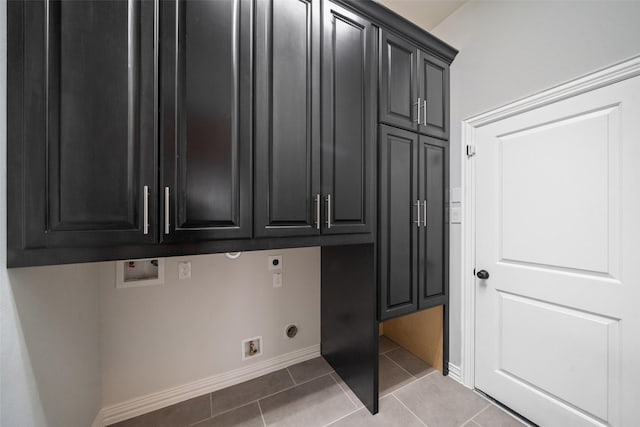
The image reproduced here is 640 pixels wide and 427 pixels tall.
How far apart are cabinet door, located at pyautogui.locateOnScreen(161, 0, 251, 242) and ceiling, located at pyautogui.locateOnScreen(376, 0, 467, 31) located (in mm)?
1394

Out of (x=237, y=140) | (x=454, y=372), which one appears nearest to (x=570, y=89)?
(x=237, y=140)

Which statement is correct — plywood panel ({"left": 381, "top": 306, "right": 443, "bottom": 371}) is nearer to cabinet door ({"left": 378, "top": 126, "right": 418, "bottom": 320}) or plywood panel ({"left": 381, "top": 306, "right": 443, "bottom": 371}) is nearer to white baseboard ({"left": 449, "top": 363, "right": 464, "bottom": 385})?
white baseboard ({"left": 449, "top": 363, "right": 464, "bottom": 385})

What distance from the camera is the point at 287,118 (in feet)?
3.89

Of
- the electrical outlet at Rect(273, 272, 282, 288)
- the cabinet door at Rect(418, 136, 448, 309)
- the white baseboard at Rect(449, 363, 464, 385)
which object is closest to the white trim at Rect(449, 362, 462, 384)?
the white baseboard at Rect(449, 363, 464, 385)

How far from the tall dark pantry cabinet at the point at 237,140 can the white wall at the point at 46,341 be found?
4.5 inches

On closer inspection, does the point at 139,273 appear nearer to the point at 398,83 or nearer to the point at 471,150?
the point at 398,83

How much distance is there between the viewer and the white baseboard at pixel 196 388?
4.62ft

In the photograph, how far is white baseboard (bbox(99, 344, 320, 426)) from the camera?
141 cm

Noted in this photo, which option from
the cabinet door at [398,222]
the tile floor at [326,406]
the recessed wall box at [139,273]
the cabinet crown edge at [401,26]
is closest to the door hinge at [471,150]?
the cabinet door at [398,222]

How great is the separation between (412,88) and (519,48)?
666 mm

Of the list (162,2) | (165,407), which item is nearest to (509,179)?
(162,2)

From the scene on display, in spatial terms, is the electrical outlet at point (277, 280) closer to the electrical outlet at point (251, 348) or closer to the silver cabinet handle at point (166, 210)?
the electrical outlet at point (251, 348)

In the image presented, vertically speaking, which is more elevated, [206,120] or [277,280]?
[206,120]

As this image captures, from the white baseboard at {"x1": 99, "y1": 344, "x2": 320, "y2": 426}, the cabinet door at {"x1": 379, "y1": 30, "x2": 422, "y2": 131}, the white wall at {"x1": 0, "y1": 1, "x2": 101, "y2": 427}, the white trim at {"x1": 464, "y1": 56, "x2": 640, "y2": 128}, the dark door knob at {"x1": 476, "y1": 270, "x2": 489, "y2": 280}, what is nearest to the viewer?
the white wall at {"x1": 0, "y1": 1, "x2": 101, "y2": 427}
